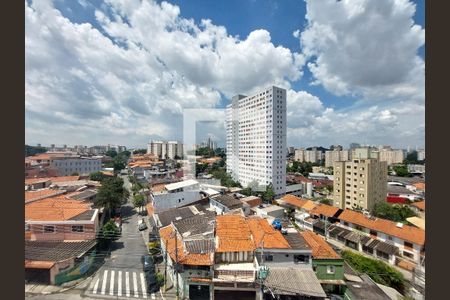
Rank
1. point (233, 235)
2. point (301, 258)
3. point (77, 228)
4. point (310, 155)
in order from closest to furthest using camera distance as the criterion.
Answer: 1. point (301, 258)
2. point (233, 235)
3. point (77, 228)
4. point (310, 155)

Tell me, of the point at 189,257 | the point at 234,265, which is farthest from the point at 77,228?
the point at 234,265

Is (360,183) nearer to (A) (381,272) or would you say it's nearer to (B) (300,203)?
(B) (300,203)

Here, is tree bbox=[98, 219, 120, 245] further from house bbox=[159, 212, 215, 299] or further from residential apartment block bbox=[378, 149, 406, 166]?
residential apartment block bbox=[378, 149, 406, 166]

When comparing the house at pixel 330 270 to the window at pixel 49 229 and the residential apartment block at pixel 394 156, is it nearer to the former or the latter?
the window at pixel 49 229

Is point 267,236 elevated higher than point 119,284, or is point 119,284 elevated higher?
point 267,236

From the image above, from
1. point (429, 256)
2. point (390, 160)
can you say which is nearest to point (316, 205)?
point (429, 256)

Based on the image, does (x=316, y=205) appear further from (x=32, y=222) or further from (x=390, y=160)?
(x=390, y=160)

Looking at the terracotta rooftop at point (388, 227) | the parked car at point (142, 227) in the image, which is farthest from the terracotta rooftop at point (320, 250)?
the parked car at point (142, 227)
